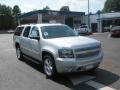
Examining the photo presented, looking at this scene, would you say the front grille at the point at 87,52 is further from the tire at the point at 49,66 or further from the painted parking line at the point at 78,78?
the tire at the point at 49,66

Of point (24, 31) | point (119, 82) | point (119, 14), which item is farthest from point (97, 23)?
point (119, 82)

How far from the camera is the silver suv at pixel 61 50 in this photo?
24.1 ft

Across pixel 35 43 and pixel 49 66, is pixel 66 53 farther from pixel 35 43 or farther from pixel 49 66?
pixel 35 43

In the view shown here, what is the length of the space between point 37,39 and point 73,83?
8.08 feet

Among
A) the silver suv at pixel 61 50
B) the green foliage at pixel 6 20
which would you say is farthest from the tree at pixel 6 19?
the silver suv at pixel 61 50

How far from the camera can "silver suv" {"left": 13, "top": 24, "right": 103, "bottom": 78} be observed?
7344mm

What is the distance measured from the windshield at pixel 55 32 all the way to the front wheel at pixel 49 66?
91cm

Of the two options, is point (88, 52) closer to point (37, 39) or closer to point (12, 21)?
point (37, 39)

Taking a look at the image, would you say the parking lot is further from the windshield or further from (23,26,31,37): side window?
(23,26,31,37): side window

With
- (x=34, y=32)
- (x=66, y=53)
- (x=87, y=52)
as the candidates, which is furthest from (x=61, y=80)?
(x=34, y=32)

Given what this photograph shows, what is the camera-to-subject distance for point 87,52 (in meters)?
7.60

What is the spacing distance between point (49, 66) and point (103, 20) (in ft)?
148

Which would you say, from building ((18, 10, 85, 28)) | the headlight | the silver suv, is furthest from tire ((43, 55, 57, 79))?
building ((18, 10, 85, 28))

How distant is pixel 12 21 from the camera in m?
→ 91.9
